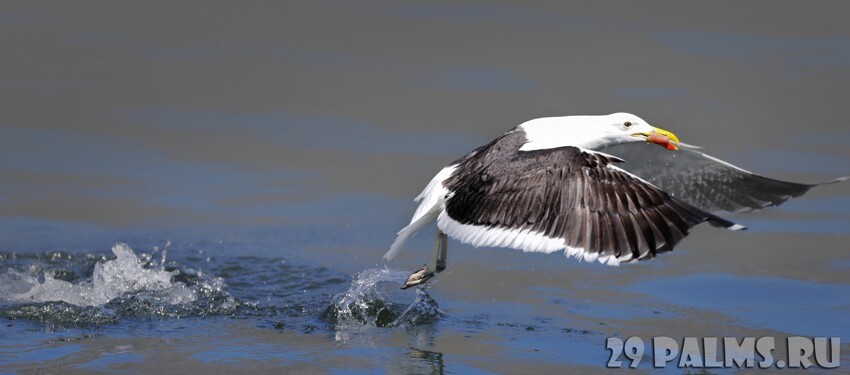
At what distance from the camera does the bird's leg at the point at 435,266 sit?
9.42 metres

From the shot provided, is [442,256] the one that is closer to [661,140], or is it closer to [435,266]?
[435,266]

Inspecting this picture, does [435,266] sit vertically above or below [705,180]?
below

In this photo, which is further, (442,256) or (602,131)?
(442,256)

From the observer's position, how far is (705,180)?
966cm

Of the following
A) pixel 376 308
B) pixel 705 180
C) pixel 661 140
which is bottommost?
pixel 376 308

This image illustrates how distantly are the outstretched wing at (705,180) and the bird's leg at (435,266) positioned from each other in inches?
56.0

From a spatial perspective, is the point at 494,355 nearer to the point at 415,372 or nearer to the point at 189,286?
the point at 415,372

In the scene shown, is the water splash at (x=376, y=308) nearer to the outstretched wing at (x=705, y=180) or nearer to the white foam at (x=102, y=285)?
the white foam at (x=102, y=285)

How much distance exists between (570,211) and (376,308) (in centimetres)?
216

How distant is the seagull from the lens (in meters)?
7.60

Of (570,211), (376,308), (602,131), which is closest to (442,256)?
(376,308)

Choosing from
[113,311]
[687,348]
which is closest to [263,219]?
[113,311]

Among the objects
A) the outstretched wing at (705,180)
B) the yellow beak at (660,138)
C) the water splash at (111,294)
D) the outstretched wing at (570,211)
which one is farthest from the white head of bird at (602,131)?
the water splash at (111,294)

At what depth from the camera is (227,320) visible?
9297 mm
